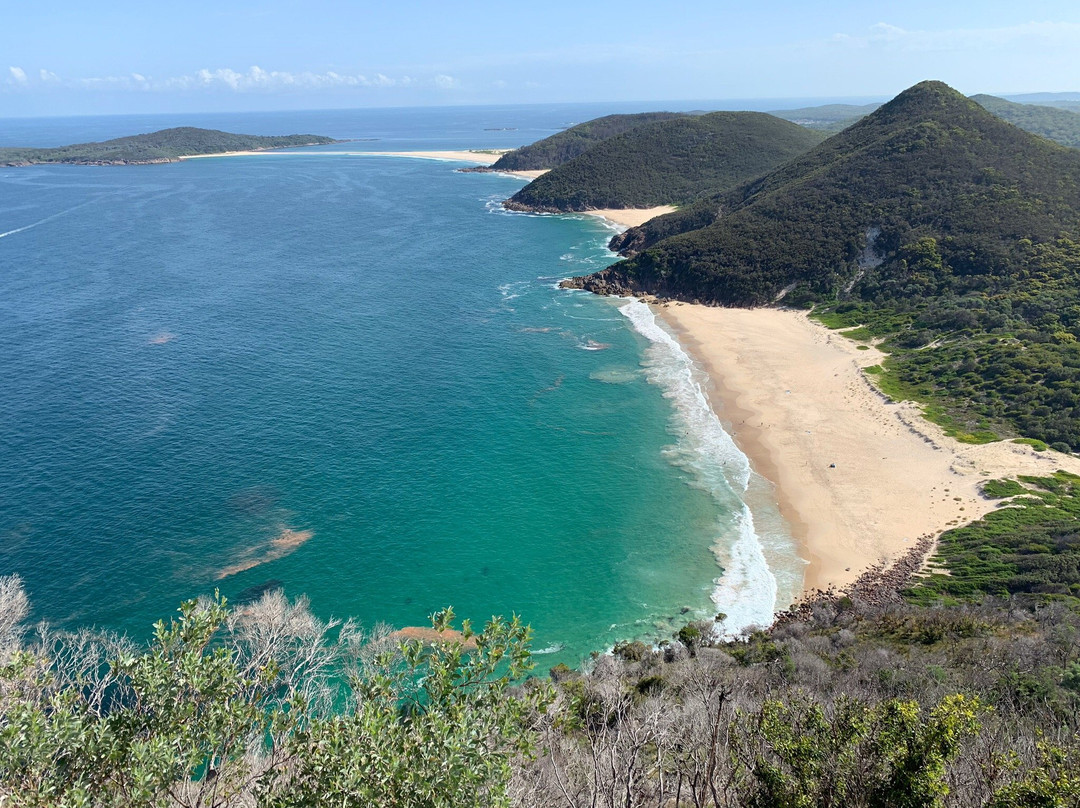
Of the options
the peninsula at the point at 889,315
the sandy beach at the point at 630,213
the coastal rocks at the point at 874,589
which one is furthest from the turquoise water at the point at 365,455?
the sandy beach at the point at 630,213

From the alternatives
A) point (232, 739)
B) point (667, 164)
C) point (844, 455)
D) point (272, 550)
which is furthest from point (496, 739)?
point (667, 164)

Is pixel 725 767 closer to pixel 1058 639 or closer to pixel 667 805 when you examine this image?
pixel 667 805

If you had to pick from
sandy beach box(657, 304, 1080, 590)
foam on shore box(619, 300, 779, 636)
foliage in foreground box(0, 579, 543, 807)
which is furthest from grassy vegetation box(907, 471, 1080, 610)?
foliage in foreground box(0, 579, 543, 807)

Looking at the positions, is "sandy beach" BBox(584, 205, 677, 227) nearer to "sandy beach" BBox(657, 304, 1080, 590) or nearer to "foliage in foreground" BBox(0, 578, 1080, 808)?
"sandy beach" BBox(657, 304, 1080, 590)

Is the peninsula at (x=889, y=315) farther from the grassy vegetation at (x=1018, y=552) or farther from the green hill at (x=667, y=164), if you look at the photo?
the green hill at (x=667, y=164)

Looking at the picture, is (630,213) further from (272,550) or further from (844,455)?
(272,550)

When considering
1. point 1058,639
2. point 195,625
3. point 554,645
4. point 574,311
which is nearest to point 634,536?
point 554,645
